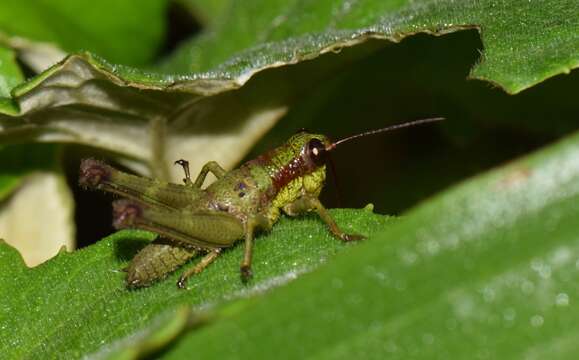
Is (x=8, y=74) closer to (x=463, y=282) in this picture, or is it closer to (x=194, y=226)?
(x=194, y=226)

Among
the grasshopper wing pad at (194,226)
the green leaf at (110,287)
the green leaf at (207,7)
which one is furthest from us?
the green leaf at (207,7)

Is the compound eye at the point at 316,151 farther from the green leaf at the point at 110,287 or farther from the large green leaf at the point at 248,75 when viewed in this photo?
the green leaf at the point at 110,287

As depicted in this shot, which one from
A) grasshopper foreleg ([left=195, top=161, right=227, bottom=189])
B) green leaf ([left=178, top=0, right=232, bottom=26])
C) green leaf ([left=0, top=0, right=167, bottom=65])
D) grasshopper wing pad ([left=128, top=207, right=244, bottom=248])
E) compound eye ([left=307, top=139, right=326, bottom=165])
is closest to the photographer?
grasshopper wing pad ([left=128, top=207, right=244, bottom=248])

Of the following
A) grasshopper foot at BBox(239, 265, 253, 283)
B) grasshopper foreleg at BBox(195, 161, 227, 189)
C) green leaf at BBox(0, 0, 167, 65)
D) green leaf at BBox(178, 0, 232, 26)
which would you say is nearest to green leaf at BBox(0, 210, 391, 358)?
grasshopper foot at BBox(239, 265, 253, 283)

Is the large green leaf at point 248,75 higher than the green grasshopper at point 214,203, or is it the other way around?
the large green leaf at point 248,75

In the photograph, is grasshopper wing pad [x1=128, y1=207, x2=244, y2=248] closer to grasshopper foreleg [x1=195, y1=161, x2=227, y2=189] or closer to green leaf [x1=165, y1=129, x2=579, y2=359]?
grasshopper foreleg [x1=195, y1=161, x2=227, y2=189]

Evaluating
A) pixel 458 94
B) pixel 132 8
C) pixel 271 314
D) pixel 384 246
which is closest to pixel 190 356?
pixel 271 314

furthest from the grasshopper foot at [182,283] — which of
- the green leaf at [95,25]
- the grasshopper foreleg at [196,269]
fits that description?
the green leaf at [95,25]
